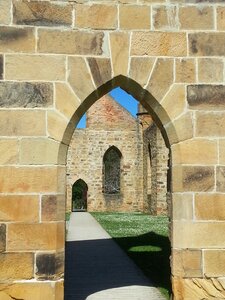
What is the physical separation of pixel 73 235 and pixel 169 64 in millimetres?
7635

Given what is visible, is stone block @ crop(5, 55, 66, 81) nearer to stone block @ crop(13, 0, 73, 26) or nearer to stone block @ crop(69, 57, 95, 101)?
stone block @ crop(69, 57, 95, 101)

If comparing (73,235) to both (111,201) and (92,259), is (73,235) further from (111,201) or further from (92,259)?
(111,201)

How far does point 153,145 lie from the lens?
760 inches

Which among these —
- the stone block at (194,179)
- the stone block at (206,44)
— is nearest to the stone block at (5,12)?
the stone block at (206,44)

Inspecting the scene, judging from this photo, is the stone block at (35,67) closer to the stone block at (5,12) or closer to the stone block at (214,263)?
the stone block at (5,12)

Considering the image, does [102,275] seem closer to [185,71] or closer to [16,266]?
[16,266]

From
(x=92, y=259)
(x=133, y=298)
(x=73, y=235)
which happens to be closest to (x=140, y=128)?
(x=73, y=235)

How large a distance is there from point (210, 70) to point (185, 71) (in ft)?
0.85

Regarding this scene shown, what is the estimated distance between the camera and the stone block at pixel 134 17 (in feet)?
14.8

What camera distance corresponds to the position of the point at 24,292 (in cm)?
420

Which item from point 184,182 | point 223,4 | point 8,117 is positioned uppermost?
point 223,4

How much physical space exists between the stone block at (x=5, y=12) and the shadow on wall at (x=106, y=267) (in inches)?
122

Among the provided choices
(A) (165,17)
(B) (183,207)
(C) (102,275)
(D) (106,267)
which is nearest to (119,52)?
(A) (165,17)

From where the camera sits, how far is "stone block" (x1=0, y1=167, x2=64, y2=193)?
168 inches
